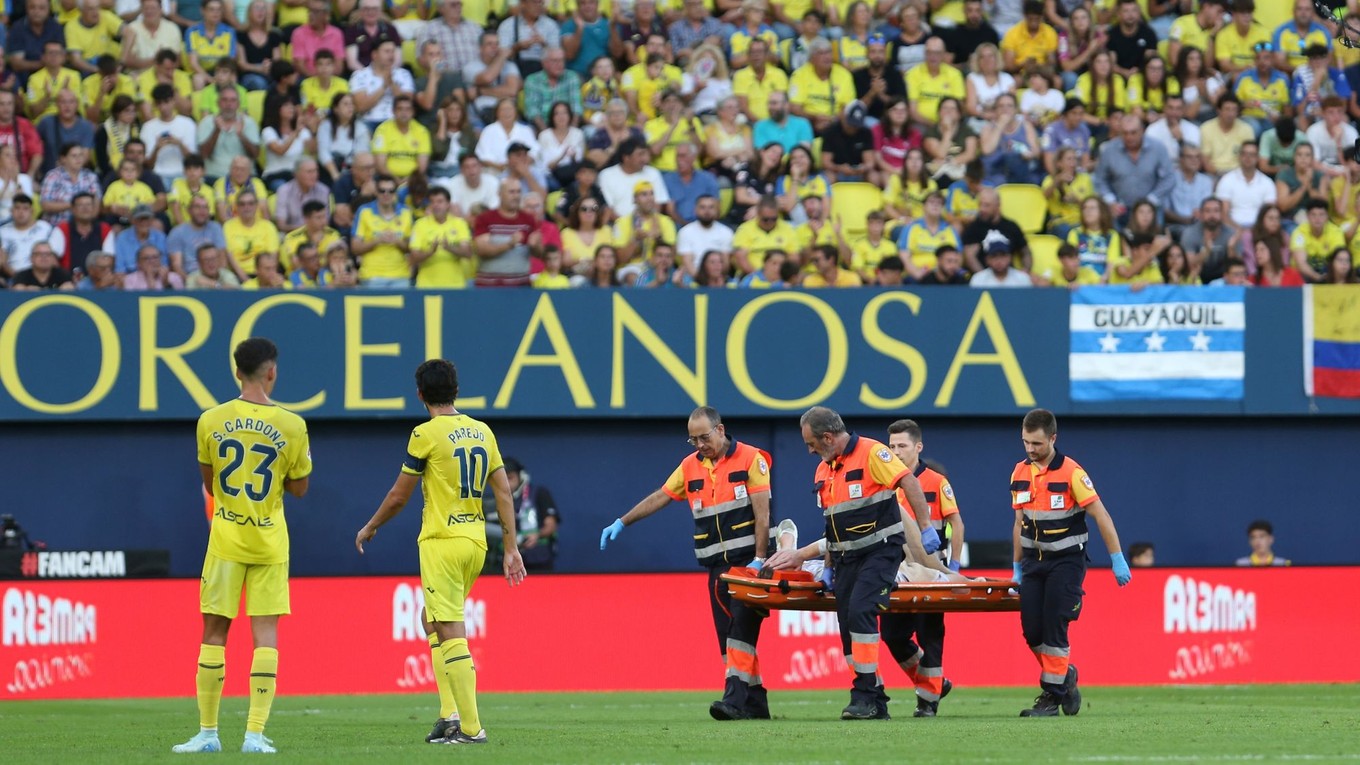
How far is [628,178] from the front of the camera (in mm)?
21406

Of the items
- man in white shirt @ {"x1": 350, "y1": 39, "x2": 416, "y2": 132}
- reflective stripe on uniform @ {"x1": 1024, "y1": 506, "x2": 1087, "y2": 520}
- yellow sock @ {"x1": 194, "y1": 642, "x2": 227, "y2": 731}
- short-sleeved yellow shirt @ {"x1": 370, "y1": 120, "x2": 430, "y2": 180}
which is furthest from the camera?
man in white shirt @ {"x1": 350, "y1": 39, "x2": 416, "y2": 132}

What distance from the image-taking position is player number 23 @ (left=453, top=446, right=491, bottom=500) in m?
10.2

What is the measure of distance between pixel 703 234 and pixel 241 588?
38.8 ft

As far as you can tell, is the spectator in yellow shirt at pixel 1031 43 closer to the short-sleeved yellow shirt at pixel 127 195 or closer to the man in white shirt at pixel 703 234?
the man in white shirt at pixel 703 234

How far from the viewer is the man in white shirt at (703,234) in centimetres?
2078

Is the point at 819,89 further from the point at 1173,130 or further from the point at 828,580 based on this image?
the point at 828,580

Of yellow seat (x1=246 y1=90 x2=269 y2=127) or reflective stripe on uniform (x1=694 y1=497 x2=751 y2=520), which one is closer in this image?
reflective stripe on uniform (x1=694 y1=497 x2=751 y2=520)

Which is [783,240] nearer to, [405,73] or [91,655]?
[405,73]

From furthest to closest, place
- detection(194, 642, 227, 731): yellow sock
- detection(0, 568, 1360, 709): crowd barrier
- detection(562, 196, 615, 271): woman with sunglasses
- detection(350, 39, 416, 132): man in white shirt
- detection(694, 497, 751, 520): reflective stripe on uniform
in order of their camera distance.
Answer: detection(350, 39, 416, 132): man in white shirt → detection(562, 196, 615, 271): woman with sunglasses → detection(0, 568, 1360, 709): crowd barrier → detection(694, 497, 751, 520): reflective stripe on uniform → detection(194, 642, 227, 731): yellow sock

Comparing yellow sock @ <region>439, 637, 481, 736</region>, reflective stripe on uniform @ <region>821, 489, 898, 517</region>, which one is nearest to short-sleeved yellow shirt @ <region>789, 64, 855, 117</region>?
reflective stripe on uniform @ <region>821, 489, 898, 517</region>

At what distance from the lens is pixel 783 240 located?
68.2 ft

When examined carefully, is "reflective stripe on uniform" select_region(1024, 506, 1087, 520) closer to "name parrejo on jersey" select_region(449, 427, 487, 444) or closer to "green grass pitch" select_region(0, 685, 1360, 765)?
"green grass pitch" select_region(0, 685, 1360, 765)

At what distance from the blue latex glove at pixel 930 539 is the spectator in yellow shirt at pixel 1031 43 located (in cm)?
1249

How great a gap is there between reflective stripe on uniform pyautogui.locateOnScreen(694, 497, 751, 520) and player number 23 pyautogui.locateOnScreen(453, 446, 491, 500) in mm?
2718
